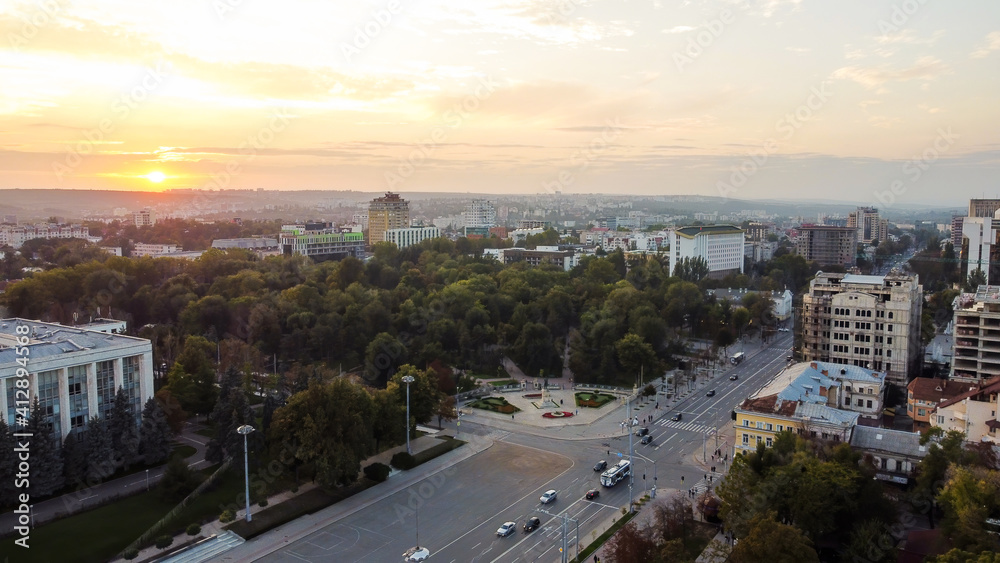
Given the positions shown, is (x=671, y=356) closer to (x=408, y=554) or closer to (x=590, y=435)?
(x=590, y=435)

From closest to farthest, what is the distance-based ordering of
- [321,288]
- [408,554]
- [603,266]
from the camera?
[408,554] < [321,288] < [603,266]

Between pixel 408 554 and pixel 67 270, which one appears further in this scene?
pixel 67 270

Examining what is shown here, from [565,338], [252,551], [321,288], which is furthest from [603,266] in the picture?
[252,551]

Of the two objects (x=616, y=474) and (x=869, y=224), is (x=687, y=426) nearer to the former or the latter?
(x=616, y=474)

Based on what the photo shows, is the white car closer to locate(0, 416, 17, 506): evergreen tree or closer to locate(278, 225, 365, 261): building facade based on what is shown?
locate(0, 416, 17, 506): evergreen tree

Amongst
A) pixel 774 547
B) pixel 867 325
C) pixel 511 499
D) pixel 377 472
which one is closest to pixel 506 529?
pixel 511 499

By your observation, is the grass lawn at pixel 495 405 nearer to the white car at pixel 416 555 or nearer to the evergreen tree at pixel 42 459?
the white car at pixel 416 555

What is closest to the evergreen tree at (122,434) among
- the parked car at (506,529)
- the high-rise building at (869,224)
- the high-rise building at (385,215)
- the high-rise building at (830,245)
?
the parked car at (506,529)
